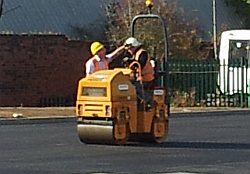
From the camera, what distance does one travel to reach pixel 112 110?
19.9 metres

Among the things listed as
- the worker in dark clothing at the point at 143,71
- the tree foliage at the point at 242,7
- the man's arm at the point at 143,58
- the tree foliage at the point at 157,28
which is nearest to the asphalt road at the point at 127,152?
the worker in dark clothing at the point at 143,71

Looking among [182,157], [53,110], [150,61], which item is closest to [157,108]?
[150,61]

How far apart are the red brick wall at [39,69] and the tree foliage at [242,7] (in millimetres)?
17098

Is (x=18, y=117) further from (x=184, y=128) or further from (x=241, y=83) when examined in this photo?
(x=241, y=83)

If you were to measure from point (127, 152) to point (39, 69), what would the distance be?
58.5 feet

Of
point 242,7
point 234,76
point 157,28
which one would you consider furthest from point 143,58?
point 242,7

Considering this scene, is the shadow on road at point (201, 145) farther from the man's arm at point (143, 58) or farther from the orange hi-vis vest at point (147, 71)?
the man's arm at point (143, 58)

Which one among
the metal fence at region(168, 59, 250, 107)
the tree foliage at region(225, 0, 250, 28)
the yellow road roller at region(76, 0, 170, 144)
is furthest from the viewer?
the tree foliage at region(225, 0, 250, 28)

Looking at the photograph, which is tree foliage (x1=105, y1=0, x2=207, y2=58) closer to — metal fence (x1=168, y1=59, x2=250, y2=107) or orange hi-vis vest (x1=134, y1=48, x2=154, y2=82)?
metal fence (x1=168, y1=59, x2=250, y2=107)

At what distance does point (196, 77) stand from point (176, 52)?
19.1ft

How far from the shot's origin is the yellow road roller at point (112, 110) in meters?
20.0

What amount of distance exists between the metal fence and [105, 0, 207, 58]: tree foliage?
376cm

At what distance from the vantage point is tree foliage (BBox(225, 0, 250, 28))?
175 ft

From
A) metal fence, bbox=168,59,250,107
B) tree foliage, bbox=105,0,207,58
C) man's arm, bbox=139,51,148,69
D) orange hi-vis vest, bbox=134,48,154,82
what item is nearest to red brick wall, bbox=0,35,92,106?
tree foliage, bbox=105,0,207,58
